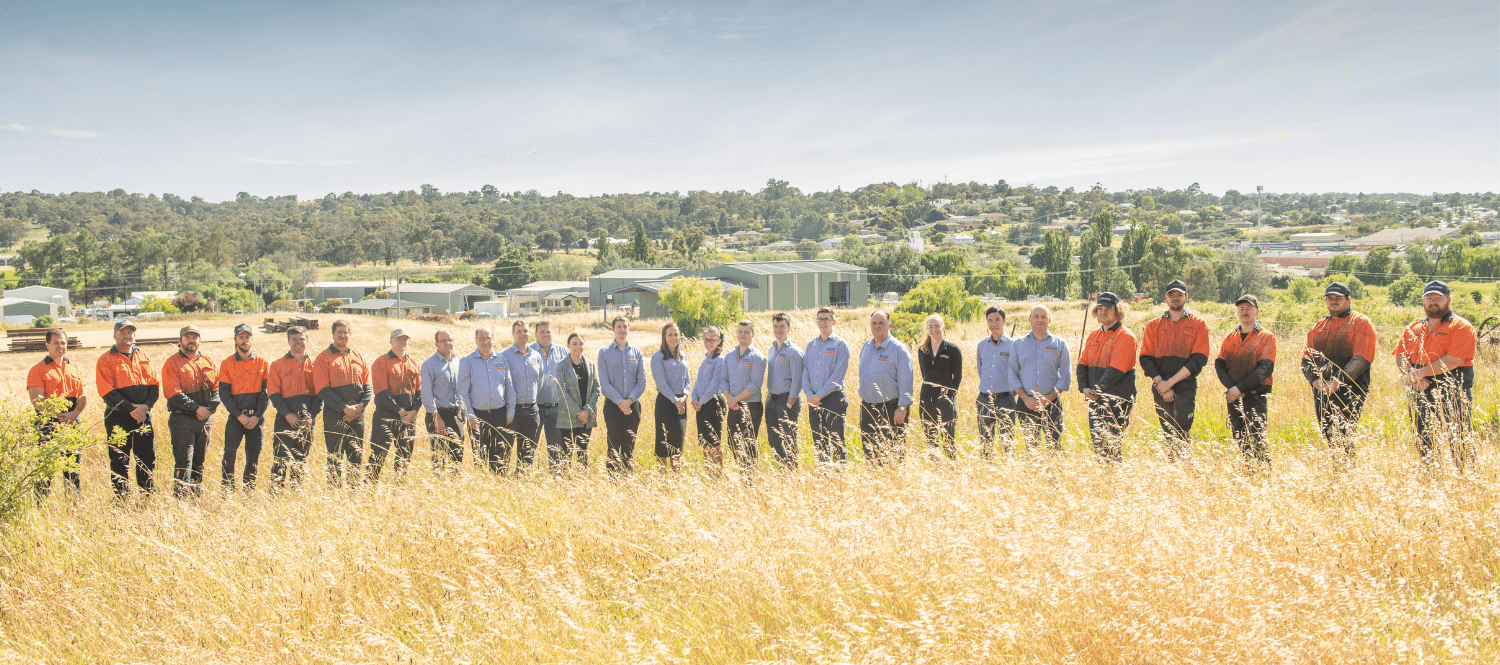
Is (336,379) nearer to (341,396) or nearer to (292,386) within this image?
(341,396)

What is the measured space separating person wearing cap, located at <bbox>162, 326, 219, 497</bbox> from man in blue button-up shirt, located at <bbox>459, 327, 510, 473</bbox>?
217 cm

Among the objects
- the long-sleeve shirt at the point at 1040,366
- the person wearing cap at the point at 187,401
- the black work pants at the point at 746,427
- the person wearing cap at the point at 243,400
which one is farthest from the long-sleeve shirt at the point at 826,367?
the person wearing cap at the point at 187,401

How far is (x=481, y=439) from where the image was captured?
7.30 m

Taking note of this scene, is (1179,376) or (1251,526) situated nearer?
(1251,526)

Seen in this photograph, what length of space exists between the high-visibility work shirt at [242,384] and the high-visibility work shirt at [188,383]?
16 centimetres

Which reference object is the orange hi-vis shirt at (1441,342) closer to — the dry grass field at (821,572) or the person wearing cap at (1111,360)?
the dry grass field at (821,572)

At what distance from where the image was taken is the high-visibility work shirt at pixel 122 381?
696 centimetres

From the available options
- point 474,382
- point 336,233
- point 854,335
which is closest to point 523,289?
point 336,233

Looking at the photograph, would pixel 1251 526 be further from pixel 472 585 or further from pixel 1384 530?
pixel 472 585

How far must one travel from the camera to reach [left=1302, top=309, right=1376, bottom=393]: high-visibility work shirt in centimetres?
629

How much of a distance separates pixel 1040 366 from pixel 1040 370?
0.03m

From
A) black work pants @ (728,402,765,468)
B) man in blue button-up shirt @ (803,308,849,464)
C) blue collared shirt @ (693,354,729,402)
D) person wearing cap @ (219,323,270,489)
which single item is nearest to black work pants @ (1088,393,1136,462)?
man in blue button-up shirt @ (803,308,849,464)

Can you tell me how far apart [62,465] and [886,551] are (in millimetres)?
4912

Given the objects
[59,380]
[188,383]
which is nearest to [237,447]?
[188,383]
